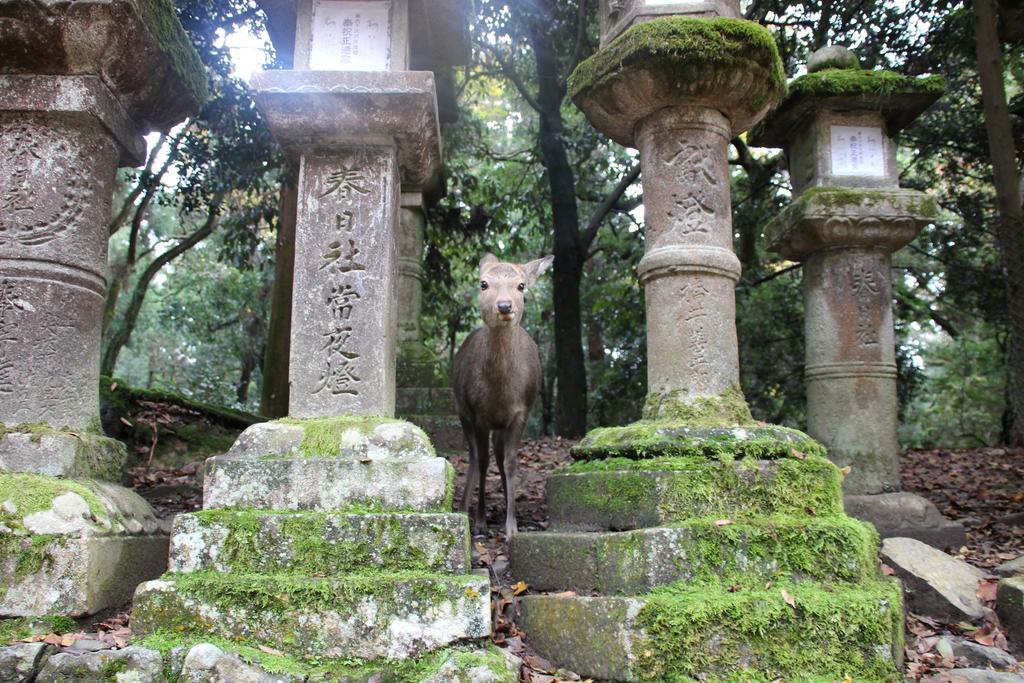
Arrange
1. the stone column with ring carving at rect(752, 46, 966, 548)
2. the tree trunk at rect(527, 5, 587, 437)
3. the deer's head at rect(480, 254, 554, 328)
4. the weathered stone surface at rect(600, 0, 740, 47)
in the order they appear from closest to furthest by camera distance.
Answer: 1. the deer's head at rect(480, 254, 554, 328)
2. the weathered stone surface at rect(600, 0, 740, 47)
3. the stone column with ring carving at rect(752, 46, 966, 548)
4. the tree trunk at rect(527, 5, 587, 437)

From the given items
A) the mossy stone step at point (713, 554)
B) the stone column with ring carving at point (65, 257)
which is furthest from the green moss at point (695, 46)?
the stone column with ring carving at point (65, 257)

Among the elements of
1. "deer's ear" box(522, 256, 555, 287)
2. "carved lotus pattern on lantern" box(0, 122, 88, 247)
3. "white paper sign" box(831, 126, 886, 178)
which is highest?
"white paper sign" box(831, 126, 886, 178)

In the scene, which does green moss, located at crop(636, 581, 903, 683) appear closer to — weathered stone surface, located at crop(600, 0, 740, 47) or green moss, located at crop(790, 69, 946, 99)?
weathered stone surface, located at crop(600, 0, 740, 47)

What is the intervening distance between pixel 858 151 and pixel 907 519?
2.91m

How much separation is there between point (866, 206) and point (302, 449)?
469cm

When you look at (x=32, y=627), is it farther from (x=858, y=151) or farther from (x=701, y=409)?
(x=858, y=151)

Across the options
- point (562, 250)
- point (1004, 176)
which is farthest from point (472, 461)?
point (562, 250)

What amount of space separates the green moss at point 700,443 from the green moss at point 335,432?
3.26ft

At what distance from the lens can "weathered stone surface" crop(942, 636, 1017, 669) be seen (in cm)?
374

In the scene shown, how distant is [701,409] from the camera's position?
4.36 m

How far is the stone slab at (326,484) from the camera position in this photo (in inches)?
142

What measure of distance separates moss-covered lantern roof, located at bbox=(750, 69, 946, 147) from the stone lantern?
11.3ft

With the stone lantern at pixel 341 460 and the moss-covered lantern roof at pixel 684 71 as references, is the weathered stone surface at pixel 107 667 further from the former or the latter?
the moss-covered lantern roof at pixel 684 71

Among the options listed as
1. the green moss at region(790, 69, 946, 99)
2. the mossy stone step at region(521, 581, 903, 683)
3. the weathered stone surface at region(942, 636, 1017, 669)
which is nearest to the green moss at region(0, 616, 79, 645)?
the mossy stone step at region(521, 581, 903, 683)
